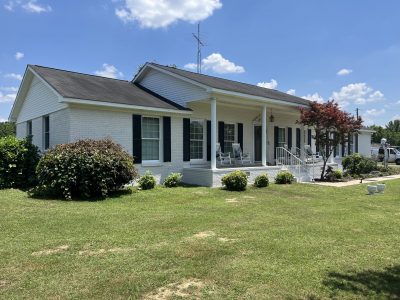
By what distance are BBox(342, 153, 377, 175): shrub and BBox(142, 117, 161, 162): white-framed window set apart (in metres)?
11.5

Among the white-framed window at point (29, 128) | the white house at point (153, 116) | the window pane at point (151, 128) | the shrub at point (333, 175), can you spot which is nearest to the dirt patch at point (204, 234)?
the white house at point (153, 116)

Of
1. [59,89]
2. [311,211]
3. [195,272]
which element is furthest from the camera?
[59,89]

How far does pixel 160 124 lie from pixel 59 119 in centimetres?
366

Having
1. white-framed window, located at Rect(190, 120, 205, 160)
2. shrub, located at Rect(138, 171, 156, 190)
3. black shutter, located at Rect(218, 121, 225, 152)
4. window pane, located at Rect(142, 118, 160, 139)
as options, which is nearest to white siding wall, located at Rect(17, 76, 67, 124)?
window pane, located at Rect(142, 118, 160, 139)

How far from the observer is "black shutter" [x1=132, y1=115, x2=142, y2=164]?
13141 millimetres

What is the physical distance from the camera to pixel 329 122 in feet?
52.4

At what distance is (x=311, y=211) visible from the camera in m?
8.85

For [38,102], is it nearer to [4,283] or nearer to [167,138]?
[167,138]

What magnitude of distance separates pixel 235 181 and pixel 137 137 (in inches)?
155

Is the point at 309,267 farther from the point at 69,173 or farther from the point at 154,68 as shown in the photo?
the point at 154,68

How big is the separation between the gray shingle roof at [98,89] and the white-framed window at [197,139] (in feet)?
4.90

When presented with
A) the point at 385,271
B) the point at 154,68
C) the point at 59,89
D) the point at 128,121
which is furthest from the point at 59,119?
the point at 385,271

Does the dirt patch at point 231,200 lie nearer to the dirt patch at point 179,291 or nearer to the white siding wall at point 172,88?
the white siding wall at point 172,88

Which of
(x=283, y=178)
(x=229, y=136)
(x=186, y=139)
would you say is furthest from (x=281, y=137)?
(x=186, y=139)
